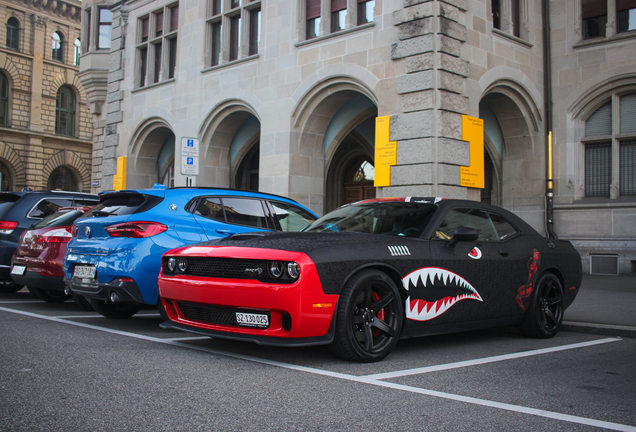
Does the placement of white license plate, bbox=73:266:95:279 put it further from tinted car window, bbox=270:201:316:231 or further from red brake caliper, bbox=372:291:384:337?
red brake caliper, bbox=372:291:384:337

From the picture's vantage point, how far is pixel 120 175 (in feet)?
70.1

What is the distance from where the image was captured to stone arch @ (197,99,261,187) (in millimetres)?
17736

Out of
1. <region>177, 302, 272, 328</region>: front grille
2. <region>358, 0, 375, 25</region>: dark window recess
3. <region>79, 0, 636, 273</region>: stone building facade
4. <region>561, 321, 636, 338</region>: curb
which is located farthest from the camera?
<region>358, 0, 375, 25</region>: dark window recess

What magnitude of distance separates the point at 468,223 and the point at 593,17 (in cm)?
1204

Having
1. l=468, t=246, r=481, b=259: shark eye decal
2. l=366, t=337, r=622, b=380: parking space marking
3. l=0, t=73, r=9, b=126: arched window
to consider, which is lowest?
l=366, t=337, r=622, b=380: parking space marking

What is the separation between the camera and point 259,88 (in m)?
16.5

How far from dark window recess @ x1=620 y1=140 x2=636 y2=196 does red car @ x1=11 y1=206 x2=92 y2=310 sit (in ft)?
40.5

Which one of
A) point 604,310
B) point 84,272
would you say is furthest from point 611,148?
point 84,272

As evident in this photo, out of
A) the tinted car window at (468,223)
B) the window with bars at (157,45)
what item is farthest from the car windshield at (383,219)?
the window with bars at (157,45)

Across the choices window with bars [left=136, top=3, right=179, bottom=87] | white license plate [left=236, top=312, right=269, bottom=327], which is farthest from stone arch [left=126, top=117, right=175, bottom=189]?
white license plate [left=236, top=312, right=269, bottom=327]

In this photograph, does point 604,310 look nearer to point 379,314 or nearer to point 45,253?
point 379,314

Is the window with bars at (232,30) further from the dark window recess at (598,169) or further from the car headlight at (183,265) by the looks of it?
the car headlight at (183,265)

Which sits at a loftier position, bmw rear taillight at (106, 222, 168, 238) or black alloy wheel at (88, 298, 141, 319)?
bmw rear taillight at (106, 222, 168, 238)

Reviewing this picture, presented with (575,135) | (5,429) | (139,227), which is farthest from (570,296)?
(575,135)
